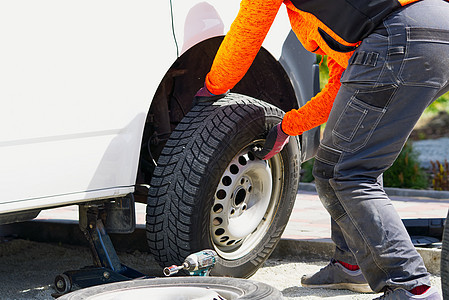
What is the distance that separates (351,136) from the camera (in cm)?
243

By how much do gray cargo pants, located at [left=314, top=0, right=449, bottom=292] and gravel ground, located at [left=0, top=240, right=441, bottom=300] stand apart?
0.79 metres

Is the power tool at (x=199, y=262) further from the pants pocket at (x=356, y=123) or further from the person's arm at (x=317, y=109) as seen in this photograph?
the person's arm at (x=317, y=109)

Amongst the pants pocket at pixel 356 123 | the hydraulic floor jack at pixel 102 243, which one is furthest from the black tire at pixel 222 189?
the pants pocket at pixel 356 123

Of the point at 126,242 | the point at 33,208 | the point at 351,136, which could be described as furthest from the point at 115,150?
the point at 126,242

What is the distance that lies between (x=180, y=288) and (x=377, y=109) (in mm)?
898

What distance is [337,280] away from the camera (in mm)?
3252

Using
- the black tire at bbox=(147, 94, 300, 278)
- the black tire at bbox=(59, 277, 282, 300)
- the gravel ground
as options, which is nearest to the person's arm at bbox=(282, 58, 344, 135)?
the black tire at bbox=(147, 94, 300, 278)

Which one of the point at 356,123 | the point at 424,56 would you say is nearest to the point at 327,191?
the point at 356,123

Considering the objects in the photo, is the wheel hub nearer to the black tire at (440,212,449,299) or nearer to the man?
the man

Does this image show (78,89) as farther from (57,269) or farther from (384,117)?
(57,269)

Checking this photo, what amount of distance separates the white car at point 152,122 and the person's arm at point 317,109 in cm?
16

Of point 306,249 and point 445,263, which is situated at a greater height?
point 445,263

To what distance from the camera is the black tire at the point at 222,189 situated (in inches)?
116

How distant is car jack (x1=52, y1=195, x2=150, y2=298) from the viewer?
2.91 m
